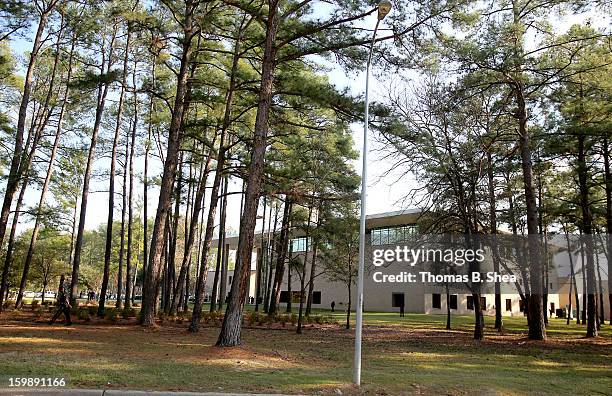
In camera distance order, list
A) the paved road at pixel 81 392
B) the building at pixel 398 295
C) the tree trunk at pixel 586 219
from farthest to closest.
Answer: the building at pixel 398 295
the tree trunk at pixel 586 219
the paved road at pixel 81 392

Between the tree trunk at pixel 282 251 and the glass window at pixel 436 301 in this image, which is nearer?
the tree trunk at pixel 282 251

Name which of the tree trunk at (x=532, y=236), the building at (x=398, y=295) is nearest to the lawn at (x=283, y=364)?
the tree trunk at (x=532, y=236)

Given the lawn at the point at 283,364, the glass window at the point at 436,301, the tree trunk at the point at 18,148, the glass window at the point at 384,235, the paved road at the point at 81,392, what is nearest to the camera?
the paved road at the point at 81,392

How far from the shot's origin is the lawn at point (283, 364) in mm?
8125

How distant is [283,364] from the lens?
1076cm

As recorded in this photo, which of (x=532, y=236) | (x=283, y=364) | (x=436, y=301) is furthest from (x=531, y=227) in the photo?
(x=436, y=301)

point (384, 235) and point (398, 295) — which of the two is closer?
point (384, 235)

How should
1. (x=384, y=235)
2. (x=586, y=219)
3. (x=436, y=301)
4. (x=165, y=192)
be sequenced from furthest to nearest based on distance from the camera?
(x=436, y=301)
(x=384, y=235)
(x=586, y=219)
(x=165, y=192)

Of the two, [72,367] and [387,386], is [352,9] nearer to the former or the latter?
[387,386]

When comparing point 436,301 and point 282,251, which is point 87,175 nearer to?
point 282,251

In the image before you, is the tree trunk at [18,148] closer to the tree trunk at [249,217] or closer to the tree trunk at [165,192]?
the tree trunk at [165,192]

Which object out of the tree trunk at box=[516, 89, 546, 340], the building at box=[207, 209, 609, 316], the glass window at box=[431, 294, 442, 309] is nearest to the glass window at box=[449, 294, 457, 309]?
the building at box=[207, 209, 609, 316]

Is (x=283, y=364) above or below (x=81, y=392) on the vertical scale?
below

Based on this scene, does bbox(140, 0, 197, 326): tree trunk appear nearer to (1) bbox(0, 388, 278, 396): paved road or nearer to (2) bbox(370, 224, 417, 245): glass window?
(1) bbox(0, 388, 278, 396): paved road
